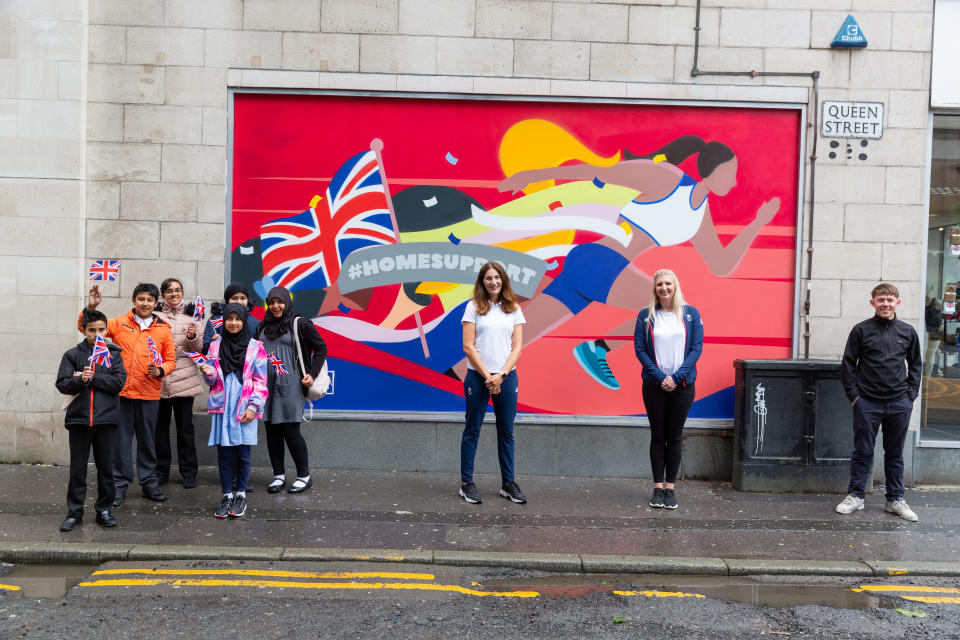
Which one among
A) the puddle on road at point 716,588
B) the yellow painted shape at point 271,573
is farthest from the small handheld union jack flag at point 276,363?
the puddle on road at point 716,588

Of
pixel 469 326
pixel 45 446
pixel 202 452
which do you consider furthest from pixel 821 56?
pixel 45 446

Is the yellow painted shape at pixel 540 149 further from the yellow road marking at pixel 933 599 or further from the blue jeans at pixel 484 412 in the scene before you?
the yellow road marking at pixel 933 599

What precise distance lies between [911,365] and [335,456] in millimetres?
5520

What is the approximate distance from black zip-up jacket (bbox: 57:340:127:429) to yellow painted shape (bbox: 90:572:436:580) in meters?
1.17

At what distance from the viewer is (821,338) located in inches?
313

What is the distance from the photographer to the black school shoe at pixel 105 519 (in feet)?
18.8

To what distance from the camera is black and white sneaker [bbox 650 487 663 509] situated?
6730 mm

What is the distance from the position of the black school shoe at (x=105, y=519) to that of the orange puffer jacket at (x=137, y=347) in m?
1.03

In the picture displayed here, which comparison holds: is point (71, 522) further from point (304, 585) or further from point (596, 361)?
point (596, 361)

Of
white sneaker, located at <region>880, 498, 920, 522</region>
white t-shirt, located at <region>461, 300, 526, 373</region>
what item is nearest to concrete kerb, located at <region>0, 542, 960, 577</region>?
white sneaker, located at <region>880, 498, 920, 522</region>

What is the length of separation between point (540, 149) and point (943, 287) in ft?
14.9

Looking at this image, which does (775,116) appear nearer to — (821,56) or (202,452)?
(821,56)

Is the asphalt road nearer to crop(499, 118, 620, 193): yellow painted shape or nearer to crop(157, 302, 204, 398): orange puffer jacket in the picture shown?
crop(157, 302, 204, 398): orange puffer jacket

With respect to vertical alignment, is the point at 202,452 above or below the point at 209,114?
below
